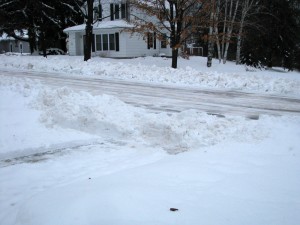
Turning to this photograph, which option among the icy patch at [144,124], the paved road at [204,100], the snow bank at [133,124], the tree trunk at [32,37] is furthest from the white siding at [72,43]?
the icy patch at [144,124]

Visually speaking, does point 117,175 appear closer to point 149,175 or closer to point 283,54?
point 149,175

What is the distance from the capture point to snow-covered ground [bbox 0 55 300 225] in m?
3.80

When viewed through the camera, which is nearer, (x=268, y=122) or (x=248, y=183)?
(x=248, y=183)

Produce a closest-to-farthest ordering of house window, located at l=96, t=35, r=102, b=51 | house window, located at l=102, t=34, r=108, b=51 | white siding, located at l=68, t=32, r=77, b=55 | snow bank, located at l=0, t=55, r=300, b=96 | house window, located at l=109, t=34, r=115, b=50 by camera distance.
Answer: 1. snow bank, located at l=0, t=55, r=300, b=96
2. house window, located at l=109, t=34, r=115, b=50
3. house window, located at l=102, t=34, r=108, b=51
4. house window, located at l=96, t=35, r=102, b=51
5. white siding, located at l=68, t=32, r=77, b=55

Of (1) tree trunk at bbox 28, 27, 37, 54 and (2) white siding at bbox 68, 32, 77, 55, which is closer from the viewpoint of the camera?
(2) white siding at bbox 68, 32, 77, 55

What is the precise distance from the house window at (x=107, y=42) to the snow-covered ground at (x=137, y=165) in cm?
2542

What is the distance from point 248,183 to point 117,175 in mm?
1863

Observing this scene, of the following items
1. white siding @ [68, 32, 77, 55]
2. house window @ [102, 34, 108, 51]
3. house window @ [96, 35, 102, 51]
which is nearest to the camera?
house window @ [102, 34, 108, 51]

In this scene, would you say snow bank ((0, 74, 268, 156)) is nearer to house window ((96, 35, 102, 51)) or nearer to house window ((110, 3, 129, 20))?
house window ((110, 3, 129, 20))

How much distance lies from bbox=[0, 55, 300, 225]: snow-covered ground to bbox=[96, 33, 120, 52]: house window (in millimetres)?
25422

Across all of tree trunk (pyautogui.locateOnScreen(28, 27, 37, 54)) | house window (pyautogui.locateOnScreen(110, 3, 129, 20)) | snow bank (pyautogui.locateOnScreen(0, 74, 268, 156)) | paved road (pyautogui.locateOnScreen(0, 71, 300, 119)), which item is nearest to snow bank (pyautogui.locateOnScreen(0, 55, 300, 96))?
paved road (pyautogui.locateOnScreen(0, 71, 300, 119))

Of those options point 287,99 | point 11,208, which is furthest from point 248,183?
point 287,99

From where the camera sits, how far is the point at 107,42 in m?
35.3

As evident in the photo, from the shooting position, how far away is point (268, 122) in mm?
7699
